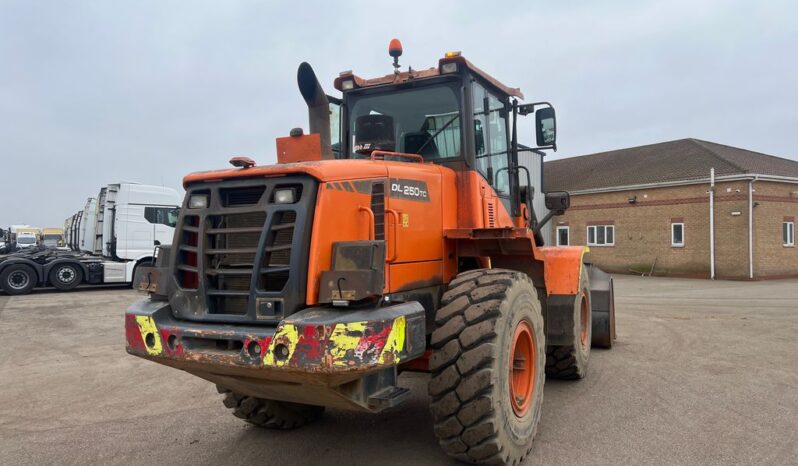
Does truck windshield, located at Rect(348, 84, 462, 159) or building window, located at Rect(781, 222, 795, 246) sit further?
building window, located at Rect(781, 222, 795, 246)

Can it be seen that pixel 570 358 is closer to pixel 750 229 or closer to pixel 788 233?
pixel 750 229

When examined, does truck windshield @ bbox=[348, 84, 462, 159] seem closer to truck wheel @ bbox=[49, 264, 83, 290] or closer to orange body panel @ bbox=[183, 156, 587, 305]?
orange body panel @ bbox=[183, 156, 587, 305]

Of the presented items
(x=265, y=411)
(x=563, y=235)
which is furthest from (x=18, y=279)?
(x=563, y=235)

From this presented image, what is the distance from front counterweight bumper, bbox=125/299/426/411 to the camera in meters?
2.96

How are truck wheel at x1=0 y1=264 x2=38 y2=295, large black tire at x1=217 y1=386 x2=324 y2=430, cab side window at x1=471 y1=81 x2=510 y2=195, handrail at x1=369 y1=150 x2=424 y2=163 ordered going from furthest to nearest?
truck wheel at x1=0 y1=264 x2=38 y2=295, cab side window at x1=471 y1=81 x2=510 y2=195, large black tire at x1=217 y1=386 x2=324 y2=430, handrail at x1=369 y1=150 x2=424 y2=163

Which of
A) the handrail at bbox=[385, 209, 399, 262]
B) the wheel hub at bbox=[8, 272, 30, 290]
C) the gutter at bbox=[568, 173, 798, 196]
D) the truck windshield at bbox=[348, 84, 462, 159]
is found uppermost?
the gutter at bbox=[568, 173, 798, 196]

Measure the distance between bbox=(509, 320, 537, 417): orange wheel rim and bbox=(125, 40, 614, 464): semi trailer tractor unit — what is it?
1 cm

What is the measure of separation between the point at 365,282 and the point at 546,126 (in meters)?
3.03

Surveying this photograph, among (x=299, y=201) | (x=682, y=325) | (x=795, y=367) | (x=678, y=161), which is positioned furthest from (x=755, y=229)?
(x=299, y=201)

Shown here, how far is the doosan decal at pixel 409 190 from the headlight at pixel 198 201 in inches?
47.8

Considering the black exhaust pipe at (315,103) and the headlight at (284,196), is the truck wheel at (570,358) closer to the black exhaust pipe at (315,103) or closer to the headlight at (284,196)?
the black exhaust pipe at (315,103)

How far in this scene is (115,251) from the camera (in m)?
17.8

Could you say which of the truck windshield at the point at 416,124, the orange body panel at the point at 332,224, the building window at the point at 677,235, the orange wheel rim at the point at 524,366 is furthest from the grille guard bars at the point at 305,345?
the building window at the point at 677,235

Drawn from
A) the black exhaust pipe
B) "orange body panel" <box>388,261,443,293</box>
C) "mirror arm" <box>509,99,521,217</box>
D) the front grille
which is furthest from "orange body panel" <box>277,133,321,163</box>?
"mirror arm" <box>509,99,521,217</box>
